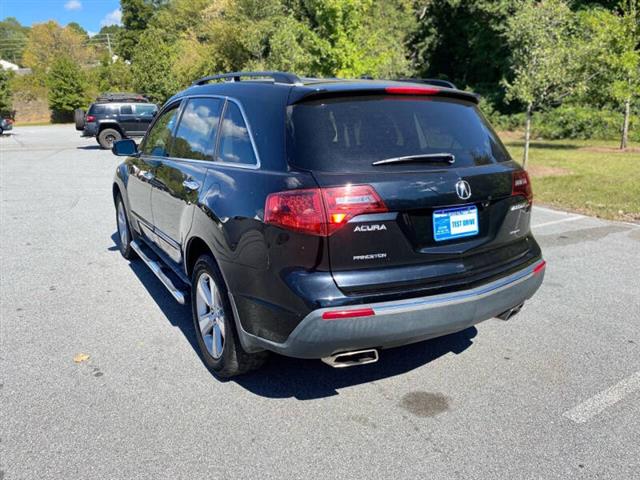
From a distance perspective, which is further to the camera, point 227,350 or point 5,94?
point 5,94

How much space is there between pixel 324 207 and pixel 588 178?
11.1 m

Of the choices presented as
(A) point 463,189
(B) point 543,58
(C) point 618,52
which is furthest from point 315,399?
(C) point 618,52

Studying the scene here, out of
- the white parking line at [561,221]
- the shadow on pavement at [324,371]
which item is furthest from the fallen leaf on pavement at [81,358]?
the white parking line at [561,221]

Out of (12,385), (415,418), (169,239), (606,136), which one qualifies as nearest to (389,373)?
(415,418)

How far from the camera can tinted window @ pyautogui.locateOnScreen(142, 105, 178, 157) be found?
4.53 metres

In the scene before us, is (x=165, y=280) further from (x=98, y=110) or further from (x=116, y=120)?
(x=98, y=110)

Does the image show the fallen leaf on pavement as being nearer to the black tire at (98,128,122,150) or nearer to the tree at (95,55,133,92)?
the black tire at (98,128,122,150)

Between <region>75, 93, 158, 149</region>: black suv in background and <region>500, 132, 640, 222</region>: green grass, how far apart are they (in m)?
13.5

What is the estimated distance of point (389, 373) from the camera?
11.5 ft

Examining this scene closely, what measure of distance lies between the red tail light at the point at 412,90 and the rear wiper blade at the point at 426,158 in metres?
0.43

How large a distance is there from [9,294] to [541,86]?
11571 millimetres

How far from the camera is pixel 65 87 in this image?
4706 centimetres

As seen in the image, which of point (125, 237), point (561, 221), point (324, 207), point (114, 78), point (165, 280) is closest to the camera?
point (324, 207)

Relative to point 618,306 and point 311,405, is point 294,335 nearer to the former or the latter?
point 311,405
